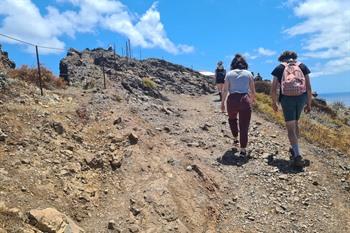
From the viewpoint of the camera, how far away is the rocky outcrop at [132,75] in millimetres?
18031

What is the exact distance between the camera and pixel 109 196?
778 cm

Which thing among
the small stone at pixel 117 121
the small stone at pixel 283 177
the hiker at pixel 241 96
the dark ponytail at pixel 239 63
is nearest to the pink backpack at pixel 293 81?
the hiker at pixel 241 96

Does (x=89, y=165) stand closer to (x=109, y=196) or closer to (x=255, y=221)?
(x=109, y=196)

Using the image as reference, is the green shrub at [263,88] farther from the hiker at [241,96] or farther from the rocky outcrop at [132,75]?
the hiker at [241,96]

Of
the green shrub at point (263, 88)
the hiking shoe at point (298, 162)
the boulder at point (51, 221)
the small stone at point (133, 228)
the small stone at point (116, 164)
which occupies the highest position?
the green shrub at point (263, 88)

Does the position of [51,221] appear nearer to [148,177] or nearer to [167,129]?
[148,177]

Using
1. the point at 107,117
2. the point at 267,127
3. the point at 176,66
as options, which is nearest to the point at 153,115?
the point at 107,117

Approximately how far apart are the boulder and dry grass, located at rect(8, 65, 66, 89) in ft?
25.1

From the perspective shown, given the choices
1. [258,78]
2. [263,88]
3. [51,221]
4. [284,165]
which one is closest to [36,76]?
[284,165]

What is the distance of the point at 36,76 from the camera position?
13984 millimetres

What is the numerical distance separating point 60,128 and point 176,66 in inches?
1046

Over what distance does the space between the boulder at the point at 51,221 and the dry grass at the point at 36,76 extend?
7663 millimetres

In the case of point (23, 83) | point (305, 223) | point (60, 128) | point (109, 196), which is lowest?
point (305, 223)

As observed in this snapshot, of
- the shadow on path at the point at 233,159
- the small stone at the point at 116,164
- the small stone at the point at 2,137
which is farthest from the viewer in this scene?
the shadow on path at the point at 233,159
